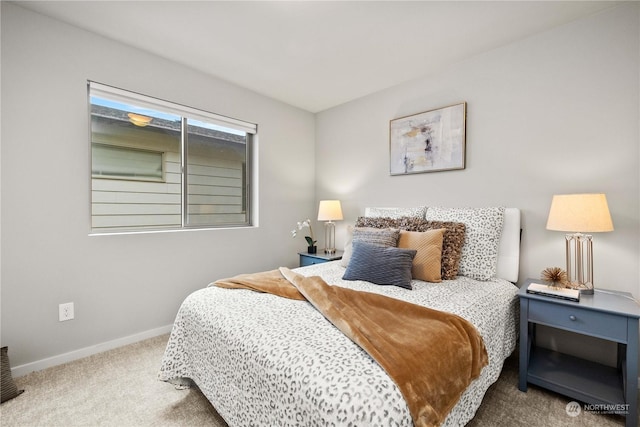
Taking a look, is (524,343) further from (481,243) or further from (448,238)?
(448,238)

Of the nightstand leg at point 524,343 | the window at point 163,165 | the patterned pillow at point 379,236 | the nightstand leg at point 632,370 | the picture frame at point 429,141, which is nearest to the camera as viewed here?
the nightstand leg at point 632,370

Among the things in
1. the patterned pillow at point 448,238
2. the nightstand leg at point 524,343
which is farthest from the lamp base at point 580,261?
the patterned pillow at point 448,238

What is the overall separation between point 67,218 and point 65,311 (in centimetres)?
69

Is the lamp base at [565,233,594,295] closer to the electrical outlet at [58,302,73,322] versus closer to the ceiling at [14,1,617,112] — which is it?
the ceiling at [14,1,617,112]

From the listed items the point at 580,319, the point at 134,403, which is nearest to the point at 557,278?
the point at 580,319

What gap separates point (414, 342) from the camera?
114 centimetres

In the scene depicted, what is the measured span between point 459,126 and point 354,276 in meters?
1.68

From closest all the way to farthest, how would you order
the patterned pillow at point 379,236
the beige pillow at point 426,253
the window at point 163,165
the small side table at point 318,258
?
the beige pillow at point 426,253, the patterned pillow at point 379,236, the window at point 163,165, the small side table at point 318,258

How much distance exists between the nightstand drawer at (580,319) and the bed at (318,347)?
164 millimetres

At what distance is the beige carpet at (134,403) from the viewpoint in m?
1.56

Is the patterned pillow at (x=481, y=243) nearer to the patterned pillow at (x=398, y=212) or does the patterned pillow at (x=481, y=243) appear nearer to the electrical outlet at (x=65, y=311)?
the patterned pillow at (x=398, y=212)

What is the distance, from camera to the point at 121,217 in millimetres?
2676

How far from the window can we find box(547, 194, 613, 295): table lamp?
2.88 meters

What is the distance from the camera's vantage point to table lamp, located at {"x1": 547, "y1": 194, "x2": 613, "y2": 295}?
1.70 meters
